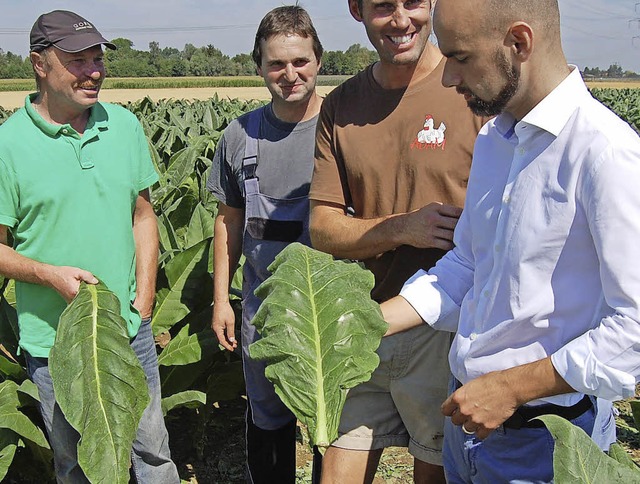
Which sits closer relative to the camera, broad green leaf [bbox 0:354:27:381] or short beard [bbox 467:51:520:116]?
short beard [bbox 467:51:520:116]

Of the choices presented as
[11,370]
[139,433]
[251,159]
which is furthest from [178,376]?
[251,159]

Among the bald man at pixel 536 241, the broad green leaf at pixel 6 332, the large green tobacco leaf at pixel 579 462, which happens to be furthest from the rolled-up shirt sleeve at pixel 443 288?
the broad green leaf at pixel 6 332

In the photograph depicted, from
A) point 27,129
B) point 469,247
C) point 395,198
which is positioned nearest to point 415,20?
point 395,198

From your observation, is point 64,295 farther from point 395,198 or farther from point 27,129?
point 395,198

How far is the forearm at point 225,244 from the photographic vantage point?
11.3 feet

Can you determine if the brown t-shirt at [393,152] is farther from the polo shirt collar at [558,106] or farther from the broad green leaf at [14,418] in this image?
the broad green leaf at [14,418]

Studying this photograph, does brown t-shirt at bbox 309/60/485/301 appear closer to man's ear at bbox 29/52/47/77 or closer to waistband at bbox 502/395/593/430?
waistband at bbox 502/395/593/430

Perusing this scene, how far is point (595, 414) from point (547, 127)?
2.53ft

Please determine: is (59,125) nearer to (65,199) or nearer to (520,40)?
(65,199)

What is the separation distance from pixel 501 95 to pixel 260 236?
5.32 ft

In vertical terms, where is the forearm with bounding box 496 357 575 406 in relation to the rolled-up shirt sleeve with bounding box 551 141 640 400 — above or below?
below

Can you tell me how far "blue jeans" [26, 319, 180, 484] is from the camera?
288 centimetres

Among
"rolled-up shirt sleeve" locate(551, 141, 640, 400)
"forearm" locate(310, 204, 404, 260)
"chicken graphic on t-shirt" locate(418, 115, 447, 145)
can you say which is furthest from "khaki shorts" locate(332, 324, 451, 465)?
"rolled-up shirt sleeve" locate(551, 141, 640, 400)

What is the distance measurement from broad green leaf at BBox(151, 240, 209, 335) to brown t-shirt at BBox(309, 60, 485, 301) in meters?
1.37
